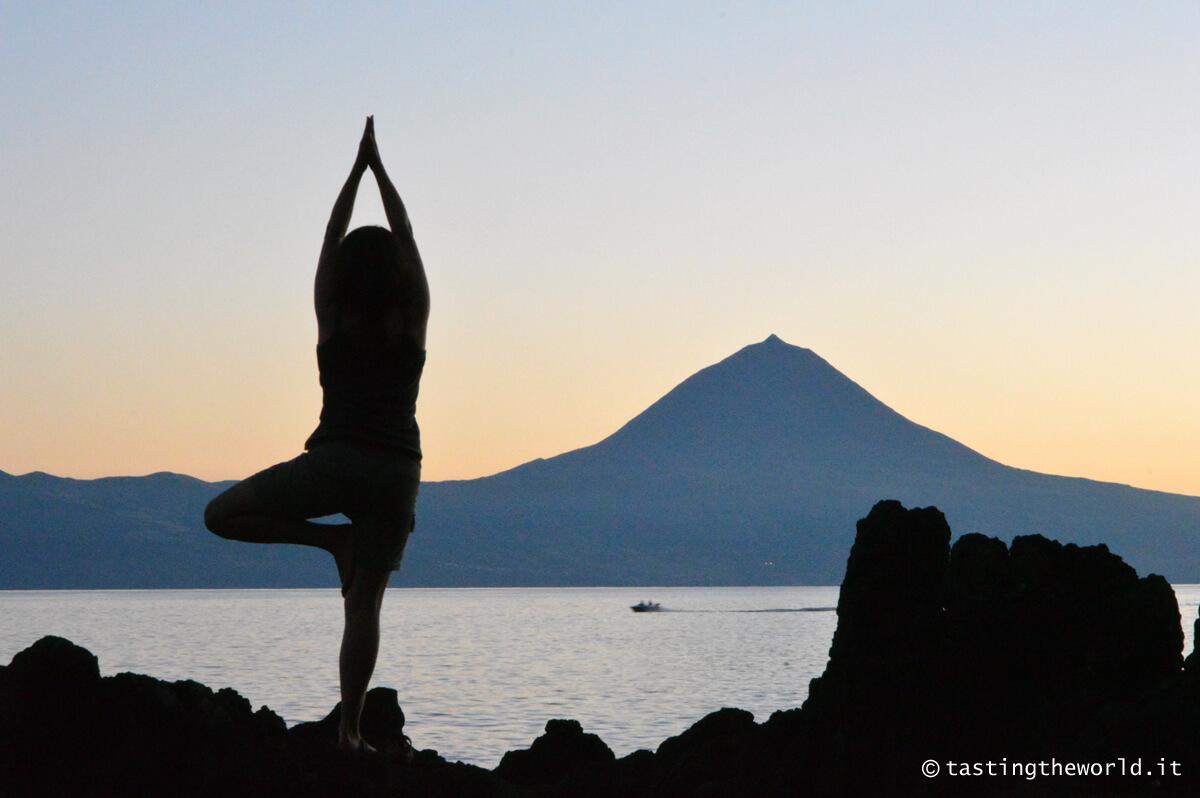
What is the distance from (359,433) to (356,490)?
11.0 inches

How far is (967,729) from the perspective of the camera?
1352cm

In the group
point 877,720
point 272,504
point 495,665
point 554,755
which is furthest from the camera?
point 495,665

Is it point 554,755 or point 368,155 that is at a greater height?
point 368,155

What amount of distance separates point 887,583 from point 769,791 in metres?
5.23

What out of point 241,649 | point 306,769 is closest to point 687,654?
point 241,649

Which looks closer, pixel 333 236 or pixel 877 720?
pixel 333 236

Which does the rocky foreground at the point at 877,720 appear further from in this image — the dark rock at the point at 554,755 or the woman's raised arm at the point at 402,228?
the woman's raised arm at the point at 402,228

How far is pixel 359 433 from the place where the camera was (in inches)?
328

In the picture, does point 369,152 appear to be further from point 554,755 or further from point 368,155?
point 554,755

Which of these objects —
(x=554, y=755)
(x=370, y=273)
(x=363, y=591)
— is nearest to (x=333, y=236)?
(x=370, y=273)

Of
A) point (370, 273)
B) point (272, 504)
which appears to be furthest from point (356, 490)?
point (370, 273)

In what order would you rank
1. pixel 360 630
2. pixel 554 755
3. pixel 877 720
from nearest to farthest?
pixel 360 630 → pixel 554 755 → pixel 877 720

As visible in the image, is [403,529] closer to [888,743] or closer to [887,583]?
[888,743]

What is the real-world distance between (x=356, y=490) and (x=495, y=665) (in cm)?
7082
